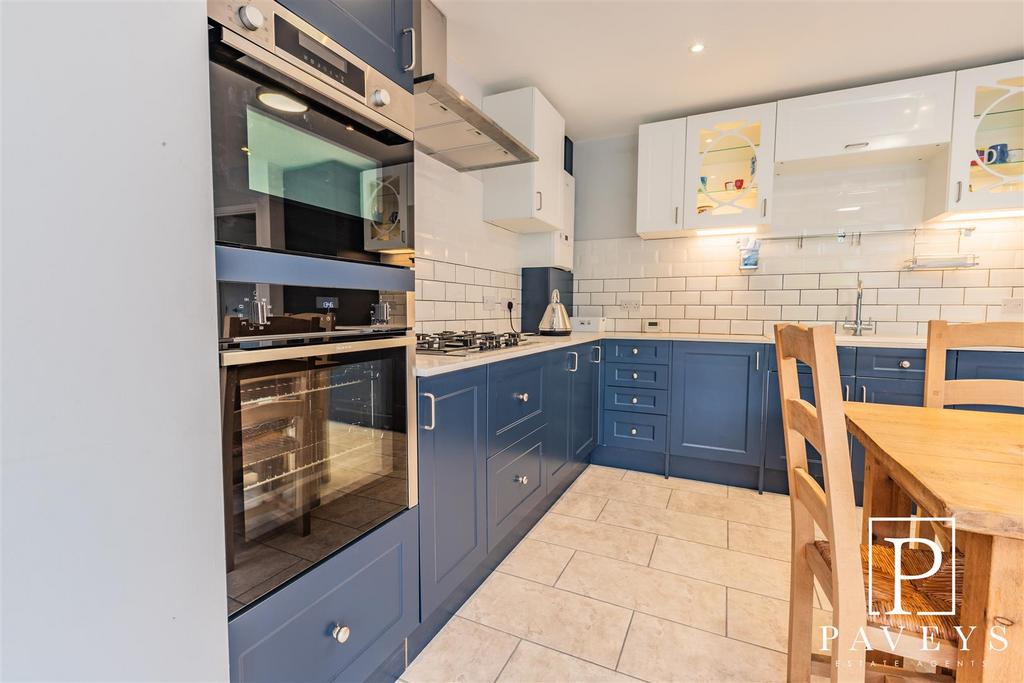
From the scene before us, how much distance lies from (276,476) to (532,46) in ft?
7.64

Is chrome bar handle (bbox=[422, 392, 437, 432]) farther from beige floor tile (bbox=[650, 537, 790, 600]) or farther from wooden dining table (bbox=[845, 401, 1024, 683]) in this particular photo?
beige floor tile (bbox=[650, 537, 790, 600])

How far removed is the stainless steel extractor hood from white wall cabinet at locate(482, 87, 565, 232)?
0.38 metres

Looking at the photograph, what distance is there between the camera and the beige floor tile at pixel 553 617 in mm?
1460

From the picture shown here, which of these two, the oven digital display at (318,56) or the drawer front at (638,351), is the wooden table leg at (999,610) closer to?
the oven digital display at (318,56)

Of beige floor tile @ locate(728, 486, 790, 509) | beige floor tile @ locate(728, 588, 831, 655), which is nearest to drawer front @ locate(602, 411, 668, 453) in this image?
beige floor tile @ locate(728, 486, 790, 509)

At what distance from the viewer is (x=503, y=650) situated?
1439mm

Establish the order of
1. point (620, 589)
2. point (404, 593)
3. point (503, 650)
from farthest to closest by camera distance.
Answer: point (620, 589)
point (503, 650)
point (404, 593)

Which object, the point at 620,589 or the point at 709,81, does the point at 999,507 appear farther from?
the point at 709,81

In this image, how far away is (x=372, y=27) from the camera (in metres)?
1.14

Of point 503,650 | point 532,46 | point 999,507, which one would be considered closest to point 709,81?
point 532,46

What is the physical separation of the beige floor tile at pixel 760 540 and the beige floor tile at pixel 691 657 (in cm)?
66

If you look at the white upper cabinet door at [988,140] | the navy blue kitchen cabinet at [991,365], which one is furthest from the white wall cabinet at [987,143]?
the navy blue kitchen cabinet at [991,365]

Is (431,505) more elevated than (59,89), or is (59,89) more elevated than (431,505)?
(59,89)

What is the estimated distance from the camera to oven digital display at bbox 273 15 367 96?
2.90ft
